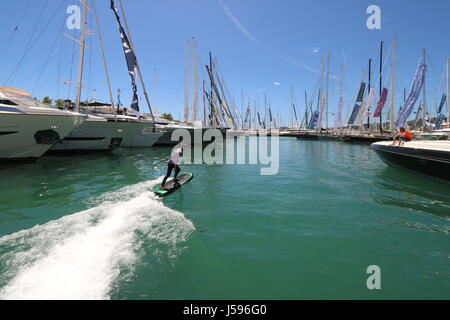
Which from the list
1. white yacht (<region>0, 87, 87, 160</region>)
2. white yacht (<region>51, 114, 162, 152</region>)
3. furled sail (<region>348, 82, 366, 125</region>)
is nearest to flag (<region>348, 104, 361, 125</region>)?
furled sail (<region>348, 82, 366, 125</region>)

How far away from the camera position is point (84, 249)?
4.37 meters

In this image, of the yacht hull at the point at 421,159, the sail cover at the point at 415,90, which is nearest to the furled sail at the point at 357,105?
the sail cover at the point at 415,90

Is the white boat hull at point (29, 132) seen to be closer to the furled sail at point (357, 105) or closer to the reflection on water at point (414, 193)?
the reflection on water at point (414, 193)

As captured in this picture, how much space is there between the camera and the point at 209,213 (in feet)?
21.5

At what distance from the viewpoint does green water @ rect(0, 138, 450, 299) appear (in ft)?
11.0

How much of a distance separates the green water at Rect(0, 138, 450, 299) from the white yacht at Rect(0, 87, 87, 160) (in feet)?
17.8

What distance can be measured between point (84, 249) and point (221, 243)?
9.79 feet

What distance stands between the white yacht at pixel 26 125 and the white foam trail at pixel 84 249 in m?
11.0

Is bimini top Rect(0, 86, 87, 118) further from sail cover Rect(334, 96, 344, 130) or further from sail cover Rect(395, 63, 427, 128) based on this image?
sail cover Rect(334, 96, 344, 130)

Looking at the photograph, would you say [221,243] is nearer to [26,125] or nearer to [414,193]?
[414,193]

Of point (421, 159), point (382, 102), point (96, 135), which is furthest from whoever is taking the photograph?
point (382, 102)

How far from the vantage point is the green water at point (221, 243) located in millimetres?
3357

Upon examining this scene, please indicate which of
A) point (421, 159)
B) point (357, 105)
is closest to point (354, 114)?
point (357, 105)
